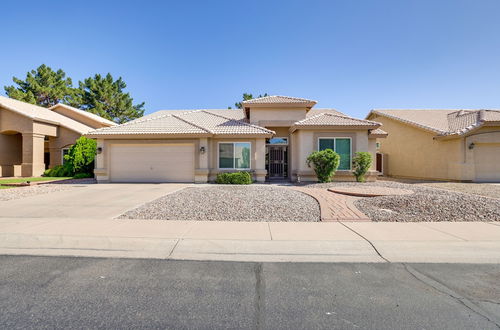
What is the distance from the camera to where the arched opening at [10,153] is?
1927cm

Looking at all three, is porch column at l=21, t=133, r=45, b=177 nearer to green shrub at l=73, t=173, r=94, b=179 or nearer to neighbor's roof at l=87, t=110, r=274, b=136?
green shrub at l=73, t=173, r=94, b=179

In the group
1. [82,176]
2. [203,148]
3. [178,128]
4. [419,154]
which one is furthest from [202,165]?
[419,154]

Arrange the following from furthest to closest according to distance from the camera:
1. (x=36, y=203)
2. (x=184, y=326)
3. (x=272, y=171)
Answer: (x=272, y=171) → (x=36, y=203) → (x=184, y=326)

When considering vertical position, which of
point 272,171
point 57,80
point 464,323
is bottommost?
point 464,323

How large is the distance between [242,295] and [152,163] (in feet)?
44.0

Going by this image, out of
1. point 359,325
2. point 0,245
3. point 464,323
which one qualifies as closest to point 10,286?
point 0,245

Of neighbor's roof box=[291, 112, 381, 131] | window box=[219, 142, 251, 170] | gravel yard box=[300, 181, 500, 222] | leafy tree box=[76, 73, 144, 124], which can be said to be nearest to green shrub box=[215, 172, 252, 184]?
window box=[219, 142, 251, 170]

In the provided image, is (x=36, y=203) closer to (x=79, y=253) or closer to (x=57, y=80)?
(x=79, y=253)

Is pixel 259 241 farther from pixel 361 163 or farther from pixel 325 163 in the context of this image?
pixel 361 163

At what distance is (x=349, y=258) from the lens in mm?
4137

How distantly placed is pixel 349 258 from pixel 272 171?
529 inches

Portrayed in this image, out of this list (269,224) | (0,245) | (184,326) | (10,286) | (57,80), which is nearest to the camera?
(184,326)

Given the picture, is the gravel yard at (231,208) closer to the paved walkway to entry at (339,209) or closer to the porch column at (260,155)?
the paved walkway to entry at (339,209)

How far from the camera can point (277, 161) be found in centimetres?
1755
